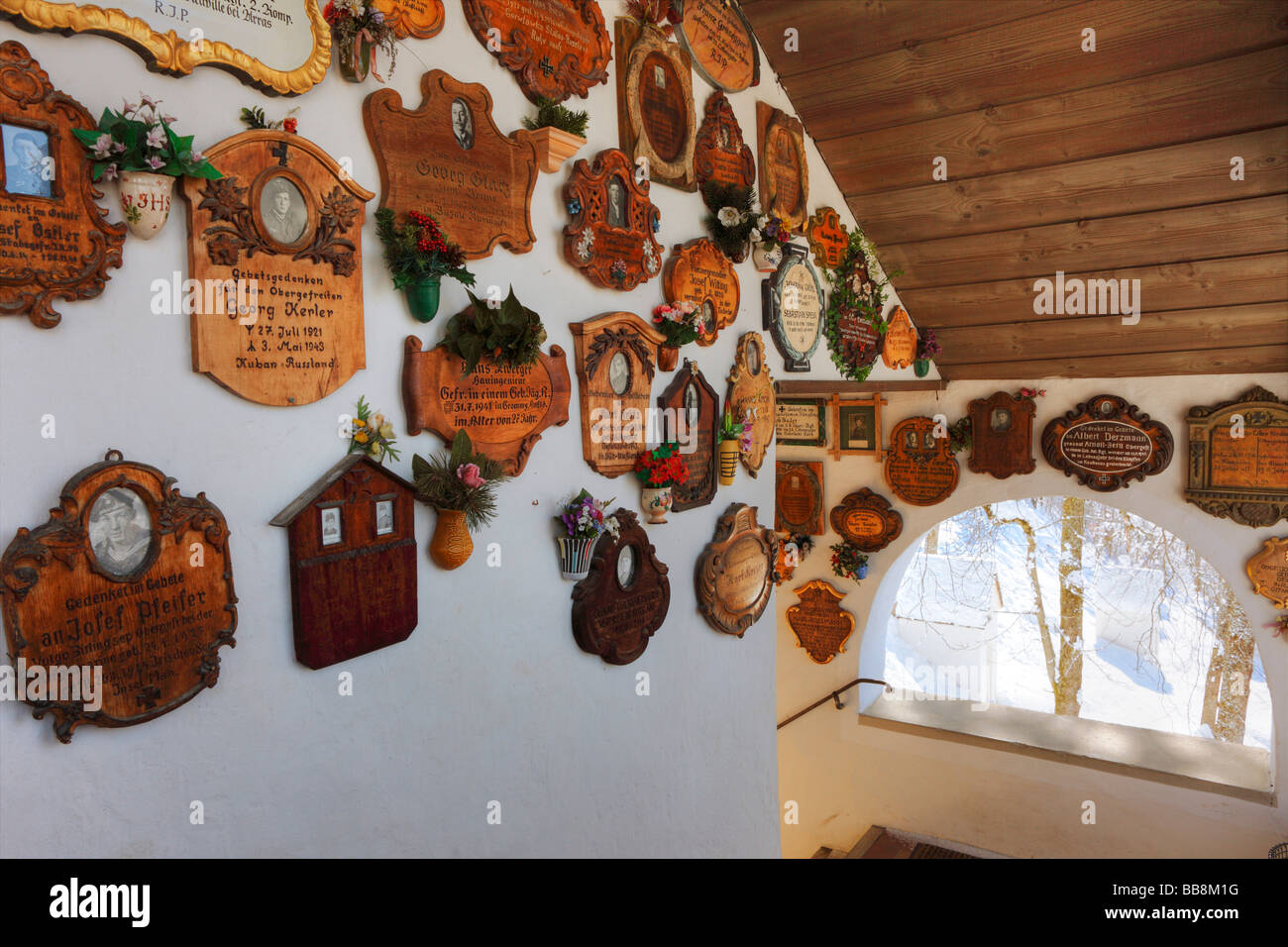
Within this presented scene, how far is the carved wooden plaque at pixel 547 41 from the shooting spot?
213 centimetres

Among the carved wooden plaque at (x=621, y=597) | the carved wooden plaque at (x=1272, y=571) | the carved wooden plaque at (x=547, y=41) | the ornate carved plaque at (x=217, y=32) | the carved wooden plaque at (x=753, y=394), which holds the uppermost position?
the carved wooden plaque at (x=547, y=41)

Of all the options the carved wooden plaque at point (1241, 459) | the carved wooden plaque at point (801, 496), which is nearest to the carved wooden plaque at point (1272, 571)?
the carved wooden plaque at point (1241, 459)

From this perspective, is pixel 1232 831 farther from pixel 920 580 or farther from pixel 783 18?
pixel 783 18

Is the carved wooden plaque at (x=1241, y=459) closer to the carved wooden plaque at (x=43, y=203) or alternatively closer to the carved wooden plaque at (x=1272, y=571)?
the carved wooden plaque at (x=1272, y=571)

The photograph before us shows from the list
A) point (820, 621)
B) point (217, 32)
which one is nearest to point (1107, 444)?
point (820, 621)

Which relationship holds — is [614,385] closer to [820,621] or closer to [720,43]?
[720,43]

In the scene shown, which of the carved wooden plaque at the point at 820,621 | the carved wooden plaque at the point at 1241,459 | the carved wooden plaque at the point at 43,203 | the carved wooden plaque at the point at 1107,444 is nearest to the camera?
the carved wooden plaque at the point at 43,203

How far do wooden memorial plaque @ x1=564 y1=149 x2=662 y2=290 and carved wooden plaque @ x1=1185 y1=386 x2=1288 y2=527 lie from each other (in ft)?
10.4

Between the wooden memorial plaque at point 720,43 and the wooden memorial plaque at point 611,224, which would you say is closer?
the wooden memorial plaque at point 611,224

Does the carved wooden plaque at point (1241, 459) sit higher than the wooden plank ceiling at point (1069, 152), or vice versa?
the wooden plank ceiling at point (1069, 152)

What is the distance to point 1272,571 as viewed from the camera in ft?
13.2

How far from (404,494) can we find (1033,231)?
2.98m

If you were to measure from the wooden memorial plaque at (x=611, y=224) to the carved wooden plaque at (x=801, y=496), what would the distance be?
2947 mm

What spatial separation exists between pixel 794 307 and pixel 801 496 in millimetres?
2191
